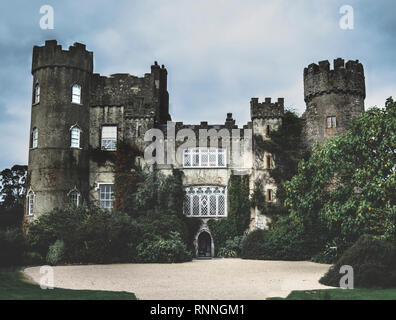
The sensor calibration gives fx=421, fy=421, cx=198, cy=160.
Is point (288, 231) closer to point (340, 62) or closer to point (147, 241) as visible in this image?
point (147, 241)

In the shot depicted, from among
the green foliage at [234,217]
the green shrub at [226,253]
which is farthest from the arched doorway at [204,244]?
the green shrub at [226,253]

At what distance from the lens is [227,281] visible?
16.3 m

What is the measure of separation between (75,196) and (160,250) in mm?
9686

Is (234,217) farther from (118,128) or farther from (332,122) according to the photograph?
(118,128)

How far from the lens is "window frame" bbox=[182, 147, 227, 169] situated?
3259 cm

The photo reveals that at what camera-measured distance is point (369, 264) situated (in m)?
15.0

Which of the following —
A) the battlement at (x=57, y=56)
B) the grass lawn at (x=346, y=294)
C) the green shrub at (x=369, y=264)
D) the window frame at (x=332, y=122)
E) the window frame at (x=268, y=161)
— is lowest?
the grass lawn at (x=346, y=294)

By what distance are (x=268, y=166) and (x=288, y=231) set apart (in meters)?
6.12

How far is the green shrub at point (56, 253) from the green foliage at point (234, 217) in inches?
457

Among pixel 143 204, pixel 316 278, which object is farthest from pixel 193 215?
pixel 316 278

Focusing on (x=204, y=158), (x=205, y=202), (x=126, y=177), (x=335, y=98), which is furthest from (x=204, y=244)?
(x=335, y=98)

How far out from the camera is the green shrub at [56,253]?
23.0 m

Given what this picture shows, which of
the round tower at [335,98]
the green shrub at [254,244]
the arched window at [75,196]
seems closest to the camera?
the green shrub at [254,244]

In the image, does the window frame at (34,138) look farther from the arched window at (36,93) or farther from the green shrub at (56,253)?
the green shrub at (56,253)
